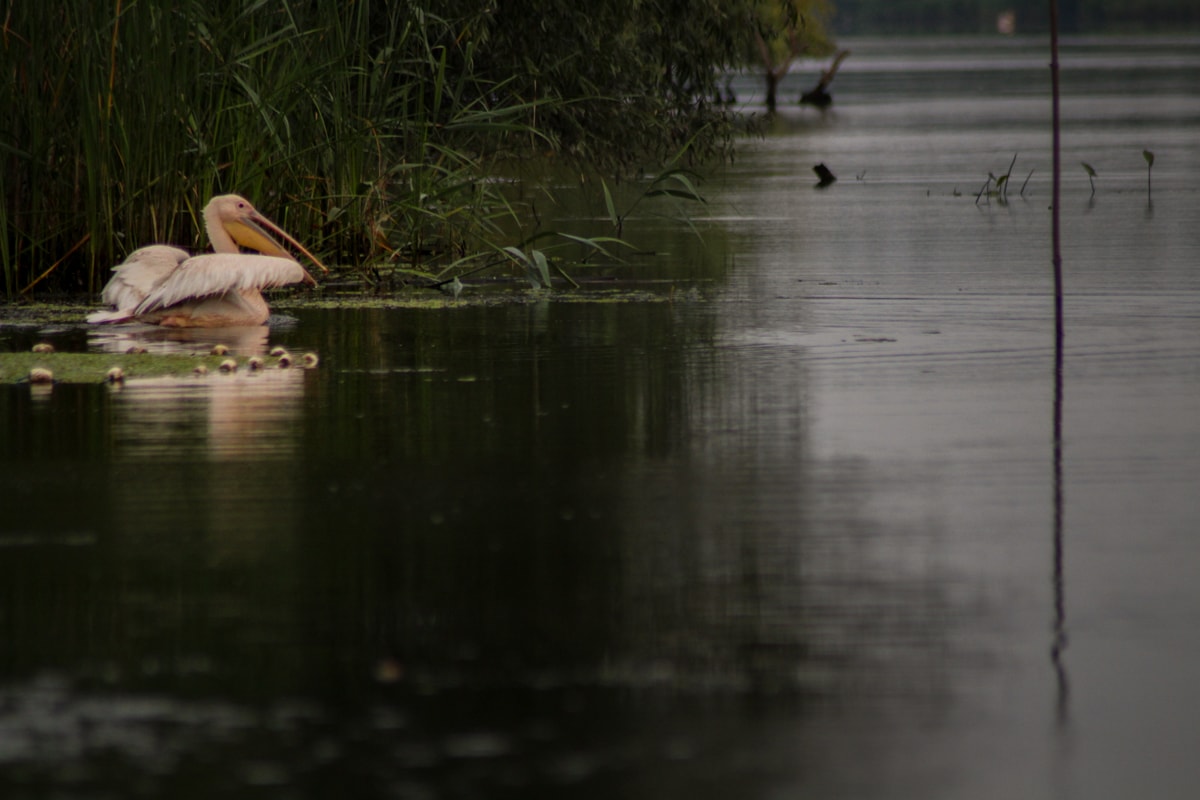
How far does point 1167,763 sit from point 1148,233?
1141cm

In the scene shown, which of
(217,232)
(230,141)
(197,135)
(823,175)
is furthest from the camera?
(823,175)

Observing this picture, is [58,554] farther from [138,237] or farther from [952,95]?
[952,95]

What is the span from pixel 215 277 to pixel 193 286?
4.3 inches

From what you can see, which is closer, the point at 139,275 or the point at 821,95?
the point at 139,275

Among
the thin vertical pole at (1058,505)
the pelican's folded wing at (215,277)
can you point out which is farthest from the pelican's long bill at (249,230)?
the thin vertical pole at (1058,505)

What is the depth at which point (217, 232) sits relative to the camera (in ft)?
33.3

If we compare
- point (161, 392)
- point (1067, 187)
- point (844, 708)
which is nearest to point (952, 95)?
point (1067, 187)

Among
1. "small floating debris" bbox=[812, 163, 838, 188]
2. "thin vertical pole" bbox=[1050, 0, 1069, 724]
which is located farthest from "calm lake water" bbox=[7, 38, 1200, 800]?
"small floating debris" bbox=[812, 163, 838, 188]

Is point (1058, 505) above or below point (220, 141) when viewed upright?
below

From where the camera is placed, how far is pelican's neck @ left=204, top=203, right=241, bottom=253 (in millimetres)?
10070

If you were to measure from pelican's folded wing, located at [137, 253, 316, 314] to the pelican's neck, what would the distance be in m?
0.48

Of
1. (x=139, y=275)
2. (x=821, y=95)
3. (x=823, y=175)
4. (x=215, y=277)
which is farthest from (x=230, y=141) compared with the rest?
(x=821, y=95)

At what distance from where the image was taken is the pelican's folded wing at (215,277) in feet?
30.8

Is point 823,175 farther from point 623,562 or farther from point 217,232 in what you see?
point 623,562
